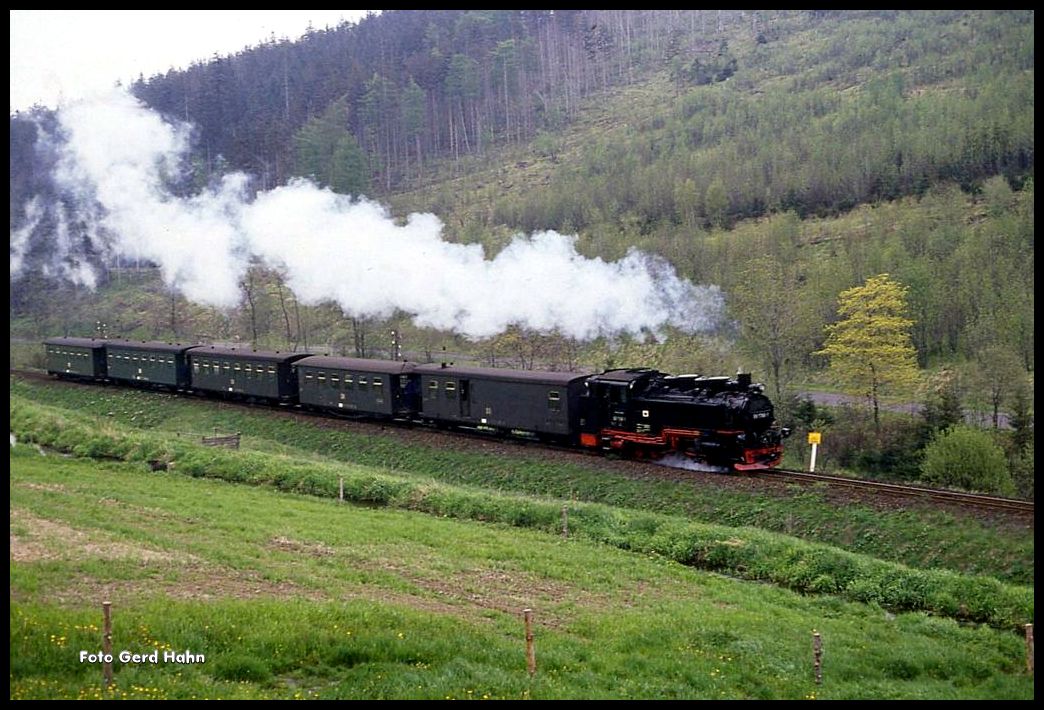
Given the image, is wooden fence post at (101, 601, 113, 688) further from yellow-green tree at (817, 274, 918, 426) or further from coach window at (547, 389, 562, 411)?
yellow-green tree at (817, 274, 918, 426)

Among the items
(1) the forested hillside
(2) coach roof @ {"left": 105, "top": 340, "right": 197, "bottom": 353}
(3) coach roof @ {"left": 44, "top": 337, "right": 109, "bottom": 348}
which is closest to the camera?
(1) the forested hillside

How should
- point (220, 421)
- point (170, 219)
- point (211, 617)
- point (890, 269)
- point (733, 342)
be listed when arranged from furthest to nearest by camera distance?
1. point (170, 219)
2. point (890, 269)
3. point (733, 342)
4. point (220, 421)
5. point (211, 617)

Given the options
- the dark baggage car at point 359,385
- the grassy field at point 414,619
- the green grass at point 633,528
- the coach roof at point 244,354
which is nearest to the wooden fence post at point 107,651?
the grassy field at point 414,619

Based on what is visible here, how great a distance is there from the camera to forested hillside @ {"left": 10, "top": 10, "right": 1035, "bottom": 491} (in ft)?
137

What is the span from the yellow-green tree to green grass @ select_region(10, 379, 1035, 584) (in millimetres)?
13954

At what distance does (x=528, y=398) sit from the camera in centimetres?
2891

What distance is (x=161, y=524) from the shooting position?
19297mm

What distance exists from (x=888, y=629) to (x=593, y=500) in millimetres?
10527

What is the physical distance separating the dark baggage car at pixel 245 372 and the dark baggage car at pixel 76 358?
25.7ft

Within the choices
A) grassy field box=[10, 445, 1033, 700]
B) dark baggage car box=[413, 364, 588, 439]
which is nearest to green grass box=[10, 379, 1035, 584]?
dark baggage car box=[413, 364, 588, 439]

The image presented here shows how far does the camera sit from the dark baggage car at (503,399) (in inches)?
1099

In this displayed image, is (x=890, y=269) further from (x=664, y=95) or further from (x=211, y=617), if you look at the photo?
(x=664, y=95)

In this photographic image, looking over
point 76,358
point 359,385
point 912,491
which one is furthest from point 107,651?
point 76,358

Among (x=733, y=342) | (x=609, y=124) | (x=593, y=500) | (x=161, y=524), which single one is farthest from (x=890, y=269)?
(x=609, y=124)
